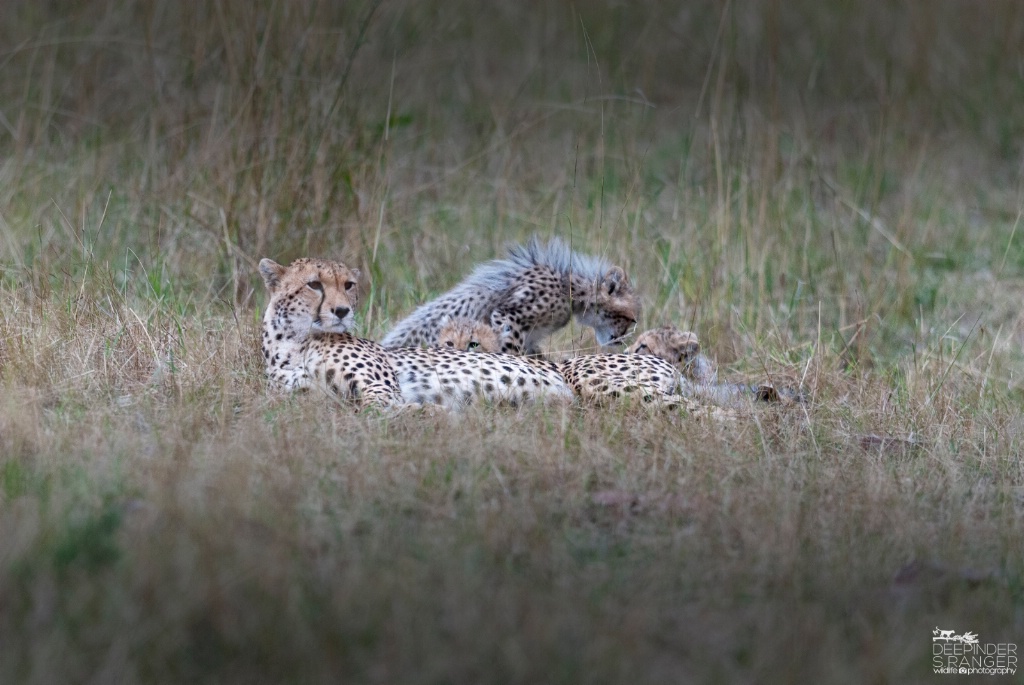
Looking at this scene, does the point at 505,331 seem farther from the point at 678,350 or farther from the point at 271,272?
the point at 271,272

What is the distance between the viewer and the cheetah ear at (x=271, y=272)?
458 cm

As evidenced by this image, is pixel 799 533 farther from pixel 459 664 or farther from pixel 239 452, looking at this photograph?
pixel 239 452

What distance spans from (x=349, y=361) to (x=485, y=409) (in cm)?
47

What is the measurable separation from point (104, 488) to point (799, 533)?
1.66m

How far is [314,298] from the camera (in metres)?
4.46

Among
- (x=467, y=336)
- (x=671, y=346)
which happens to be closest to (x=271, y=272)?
(x=467, y=336)

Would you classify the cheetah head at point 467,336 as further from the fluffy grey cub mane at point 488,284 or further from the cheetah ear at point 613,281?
the cheetah ear at point 613,281

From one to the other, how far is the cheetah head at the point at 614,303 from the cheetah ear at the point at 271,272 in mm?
1451

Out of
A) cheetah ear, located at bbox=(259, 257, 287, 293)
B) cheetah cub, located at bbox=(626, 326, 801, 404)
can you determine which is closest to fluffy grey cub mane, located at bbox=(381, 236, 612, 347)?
cheetah cub, located at bbox=(626, 326, 801, 404)

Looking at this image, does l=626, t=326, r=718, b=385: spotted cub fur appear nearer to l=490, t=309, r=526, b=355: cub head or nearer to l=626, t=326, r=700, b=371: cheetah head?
l=626, t=326, r=700, b=371: cheetah head

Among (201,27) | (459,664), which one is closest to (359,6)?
(201,27)

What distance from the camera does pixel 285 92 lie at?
230 inches

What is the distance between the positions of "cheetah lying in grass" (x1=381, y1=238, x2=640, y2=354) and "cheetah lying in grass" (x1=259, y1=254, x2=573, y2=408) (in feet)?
2.64

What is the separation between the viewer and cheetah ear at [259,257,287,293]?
4582 millimetres
